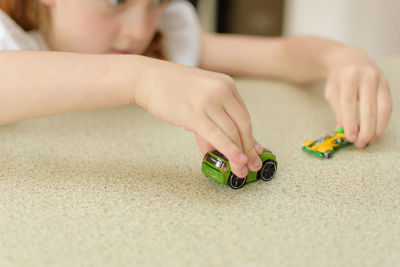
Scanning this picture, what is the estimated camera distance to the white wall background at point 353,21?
1.85 meters

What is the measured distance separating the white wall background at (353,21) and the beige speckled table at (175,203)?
1.35 metres

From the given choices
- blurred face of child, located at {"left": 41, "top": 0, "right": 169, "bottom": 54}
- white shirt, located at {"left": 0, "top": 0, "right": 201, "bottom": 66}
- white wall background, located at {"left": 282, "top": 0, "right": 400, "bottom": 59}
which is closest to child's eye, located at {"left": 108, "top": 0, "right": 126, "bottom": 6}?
blurred face of child, located at {"left": 41, "top": 0, "right": 169, "bottom": 54}

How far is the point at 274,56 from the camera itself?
1101 millimetres

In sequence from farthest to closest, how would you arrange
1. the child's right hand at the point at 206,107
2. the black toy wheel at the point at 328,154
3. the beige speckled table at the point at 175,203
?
the black toy wheel at the point at 328,154 → the child's right hand at the point at 206,107 → the beige speckled table at the point at 175,203

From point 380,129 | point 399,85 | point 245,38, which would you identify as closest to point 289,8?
point 245,38

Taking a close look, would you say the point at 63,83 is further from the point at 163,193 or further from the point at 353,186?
the point at 353,186

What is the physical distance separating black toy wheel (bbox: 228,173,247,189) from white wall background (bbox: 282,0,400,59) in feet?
5.41

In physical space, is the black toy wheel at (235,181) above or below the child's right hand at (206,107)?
below

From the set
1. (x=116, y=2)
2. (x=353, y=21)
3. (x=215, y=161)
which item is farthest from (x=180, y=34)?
(x=353, y=21)

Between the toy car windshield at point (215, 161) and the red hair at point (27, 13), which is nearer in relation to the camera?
the toy car windshield at point (215, 161)

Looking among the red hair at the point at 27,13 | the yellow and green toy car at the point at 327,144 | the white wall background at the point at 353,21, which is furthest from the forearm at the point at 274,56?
the white wall background at the point at 353,21

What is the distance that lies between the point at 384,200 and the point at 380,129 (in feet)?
0.67

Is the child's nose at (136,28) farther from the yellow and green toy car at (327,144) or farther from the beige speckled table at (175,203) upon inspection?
the yellow and green toy car at (327,144)

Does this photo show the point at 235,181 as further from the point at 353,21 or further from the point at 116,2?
the point at 353,21
